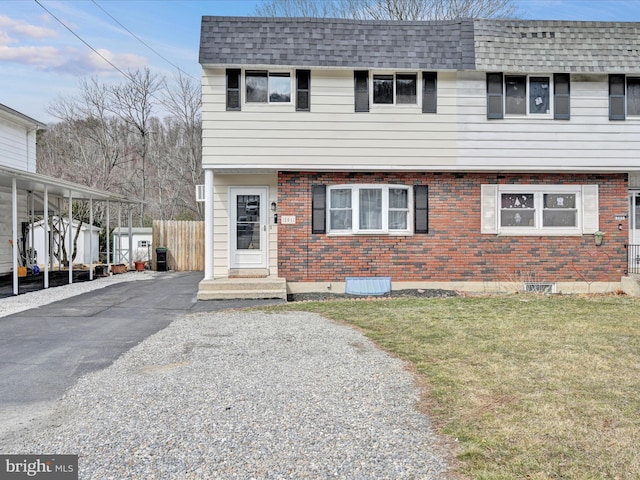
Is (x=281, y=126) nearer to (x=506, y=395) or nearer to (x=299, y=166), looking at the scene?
(x=299, y=166)

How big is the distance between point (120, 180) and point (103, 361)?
25794 mm

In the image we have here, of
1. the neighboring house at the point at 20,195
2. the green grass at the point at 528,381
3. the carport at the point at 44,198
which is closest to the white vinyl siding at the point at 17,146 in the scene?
the neighboring house at the point at 20,195

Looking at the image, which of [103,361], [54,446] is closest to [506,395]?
[54,446]

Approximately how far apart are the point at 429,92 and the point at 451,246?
364 centimetres

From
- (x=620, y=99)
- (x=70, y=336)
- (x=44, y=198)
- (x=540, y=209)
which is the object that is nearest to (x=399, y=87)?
(x=540, y=209)

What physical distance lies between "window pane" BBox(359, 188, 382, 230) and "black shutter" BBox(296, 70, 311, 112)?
2422 millimetres

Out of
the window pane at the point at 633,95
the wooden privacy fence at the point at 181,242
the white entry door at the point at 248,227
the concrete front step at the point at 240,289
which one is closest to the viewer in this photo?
the concrete front step at the point at 240,289

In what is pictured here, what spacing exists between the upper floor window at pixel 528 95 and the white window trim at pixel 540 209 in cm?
168

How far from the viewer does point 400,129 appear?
11500 mm

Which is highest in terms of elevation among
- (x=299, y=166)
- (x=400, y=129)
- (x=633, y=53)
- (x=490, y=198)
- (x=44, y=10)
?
(x=44, y=10)

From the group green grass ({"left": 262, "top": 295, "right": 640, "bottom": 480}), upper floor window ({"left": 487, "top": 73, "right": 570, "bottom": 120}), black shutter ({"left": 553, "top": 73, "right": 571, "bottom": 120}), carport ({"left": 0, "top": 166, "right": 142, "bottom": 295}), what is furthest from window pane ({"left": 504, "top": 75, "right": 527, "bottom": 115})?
carport ({"left": 0, "top": 166, "right": 142, "bottom": 295})

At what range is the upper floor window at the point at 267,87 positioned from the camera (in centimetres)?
1146

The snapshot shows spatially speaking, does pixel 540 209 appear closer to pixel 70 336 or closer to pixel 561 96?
pixel 561 96

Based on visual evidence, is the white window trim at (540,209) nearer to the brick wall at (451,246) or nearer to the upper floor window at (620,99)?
the brick wall at (451,246)
